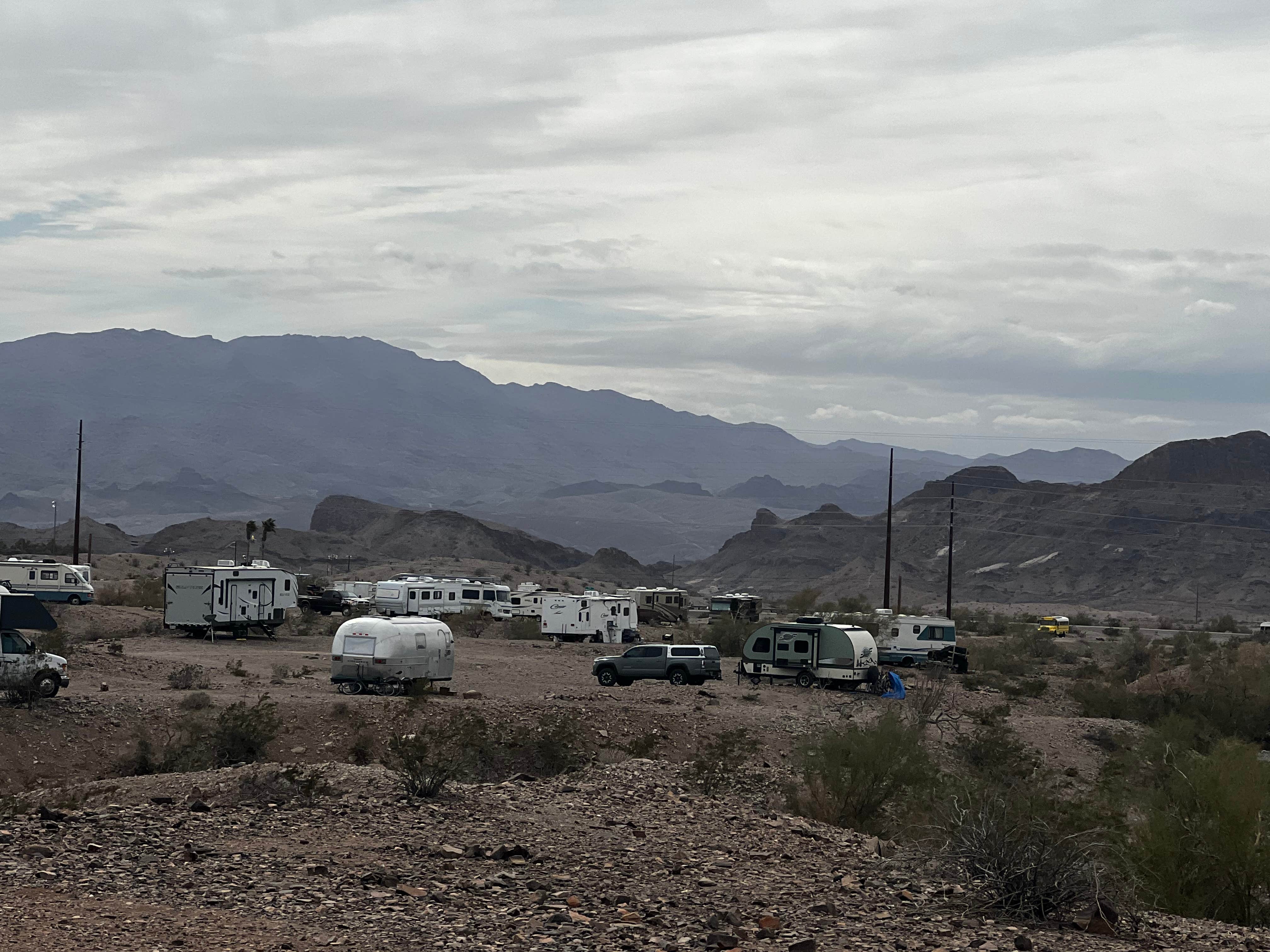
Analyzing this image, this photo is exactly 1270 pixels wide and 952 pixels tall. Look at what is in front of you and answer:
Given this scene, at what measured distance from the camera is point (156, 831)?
11.9 m

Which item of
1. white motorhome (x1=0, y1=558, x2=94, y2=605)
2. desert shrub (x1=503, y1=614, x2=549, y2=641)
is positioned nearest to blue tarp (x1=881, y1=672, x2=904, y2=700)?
desert shrub (x1=503, y1=614, x2=549, y2=641)

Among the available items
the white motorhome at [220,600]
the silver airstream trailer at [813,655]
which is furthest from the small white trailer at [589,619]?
the silver airstream trailer at [813,655]

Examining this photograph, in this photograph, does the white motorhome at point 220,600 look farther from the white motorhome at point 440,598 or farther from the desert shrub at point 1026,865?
the desert shrub at point 1026,865

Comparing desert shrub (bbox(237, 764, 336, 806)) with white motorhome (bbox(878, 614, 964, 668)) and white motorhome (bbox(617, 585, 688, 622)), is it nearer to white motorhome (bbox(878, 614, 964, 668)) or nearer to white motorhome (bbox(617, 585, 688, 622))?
white motorhome (bbox(878, 614, 964, 668))

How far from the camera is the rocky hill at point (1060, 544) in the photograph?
11362cm

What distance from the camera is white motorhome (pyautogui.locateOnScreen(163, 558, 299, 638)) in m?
44.1

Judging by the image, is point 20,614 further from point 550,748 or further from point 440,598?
point 440,598

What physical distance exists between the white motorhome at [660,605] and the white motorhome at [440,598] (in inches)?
237

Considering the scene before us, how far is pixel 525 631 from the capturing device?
5253 centimetres

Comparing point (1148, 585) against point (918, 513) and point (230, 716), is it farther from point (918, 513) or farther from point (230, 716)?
point (230, 716)

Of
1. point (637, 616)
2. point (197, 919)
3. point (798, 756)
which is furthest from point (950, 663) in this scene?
point (197, 919)

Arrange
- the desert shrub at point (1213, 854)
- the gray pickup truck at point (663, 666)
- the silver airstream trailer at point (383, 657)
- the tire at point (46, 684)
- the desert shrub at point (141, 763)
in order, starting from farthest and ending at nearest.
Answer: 1. the gray pickup truck at point (663, 666)
2. the silver airstream trailer at point (383, 657)
3. the tire at point (46, 684)
4. the desert shrub at point (141, 763)
5. the desert shrub at point (1213, 854)

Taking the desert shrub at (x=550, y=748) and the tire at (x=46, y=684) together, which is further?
the tire at (x=46, y=684)

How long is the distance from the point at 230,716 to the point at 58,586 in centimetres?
3403
